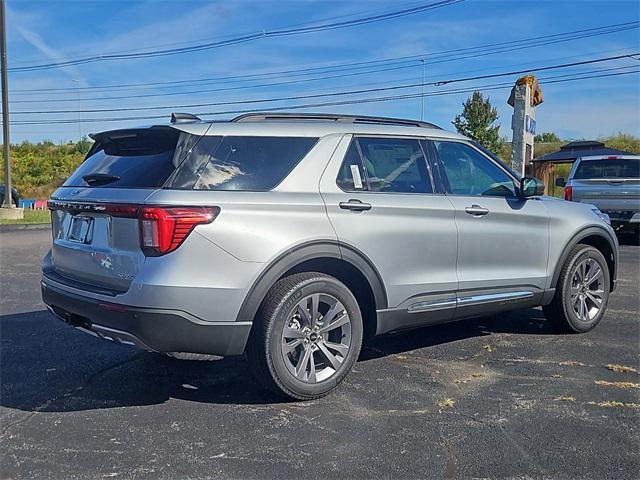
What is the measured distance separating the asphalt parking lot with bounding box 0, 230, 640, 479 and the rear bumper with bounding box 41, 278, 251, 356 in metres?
0.44

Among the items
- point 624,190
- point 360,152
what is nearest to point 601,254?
point 360,152

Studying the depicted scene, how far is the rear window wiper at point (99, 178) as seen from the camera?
4.04 meters

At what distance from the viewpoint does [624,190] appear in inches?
501

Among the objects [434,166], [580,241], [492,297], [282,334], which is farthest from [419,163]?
[580,241]

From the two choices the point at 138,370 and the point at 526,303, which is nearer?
the point at 138,370

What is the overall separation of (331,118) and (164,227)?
171 cm

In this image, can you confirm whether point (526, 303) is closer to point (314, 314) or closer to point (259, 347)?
point (314, 314)

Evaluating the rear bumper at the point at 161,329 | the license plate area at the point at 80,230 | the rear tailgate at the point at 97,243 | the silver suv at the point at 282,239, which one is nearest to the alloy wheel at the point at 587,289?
the silver suv at the point at 282,239

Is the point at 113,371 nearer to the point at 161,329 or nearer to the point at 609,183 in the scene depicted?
the point at 161,329

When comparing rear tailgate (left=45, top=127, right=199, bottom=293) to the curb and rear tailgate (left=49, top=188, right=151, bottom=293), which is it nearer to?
rear tailgate (left=49, top=188, right=151, bottom=293)

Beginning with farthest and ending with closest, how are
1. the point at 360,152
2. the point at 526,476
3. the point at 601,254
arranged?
the point at 601,254
the point at 360,152
the point at 526,476

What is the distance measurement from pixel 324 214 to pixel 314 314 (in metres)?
0.64

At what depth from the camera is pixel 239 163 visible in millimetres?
3977

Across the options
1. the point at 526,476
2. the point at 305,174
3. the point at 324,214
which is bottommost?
the point at 526,476
